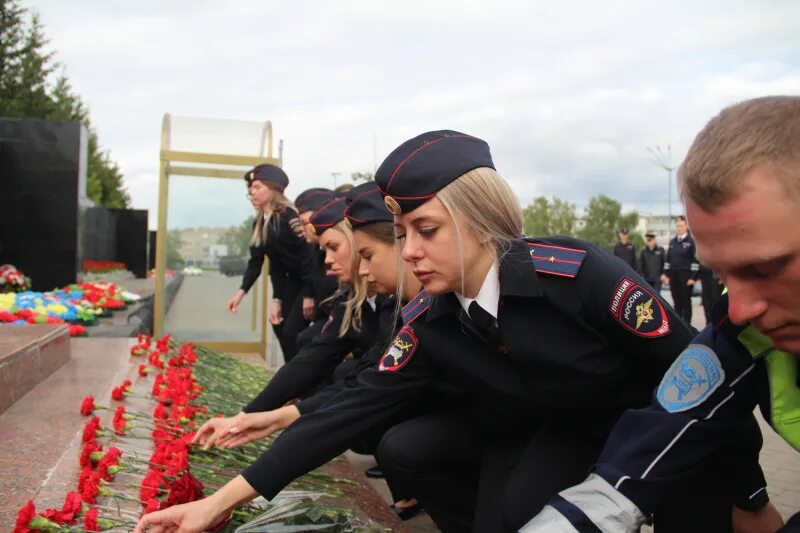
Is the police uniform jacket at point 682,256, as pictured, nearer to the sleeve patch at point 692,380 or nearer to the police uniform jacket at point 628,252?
the police uniform jacket at point 628,252

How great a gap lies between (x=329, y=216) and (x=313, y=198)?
110 cm

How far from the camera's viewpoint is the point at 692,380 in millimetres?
1453

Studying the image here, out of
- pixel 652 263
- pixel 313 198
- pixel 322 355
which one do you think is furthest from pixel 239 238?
pixel 652 263

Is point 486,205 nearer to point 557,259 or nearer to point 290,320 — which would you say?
point 557,259

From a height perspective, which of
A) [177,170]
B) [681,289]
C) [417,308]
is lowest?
[681,289]

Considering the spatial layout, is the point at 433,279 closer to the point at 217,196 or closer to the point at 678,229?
the point at 217,196

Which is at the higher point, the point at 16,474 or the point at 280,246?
the point at 280,246

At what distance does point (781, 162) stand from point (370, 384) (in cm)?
132

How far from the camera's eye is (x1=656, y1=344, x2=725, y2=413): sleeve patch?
1.43 meters

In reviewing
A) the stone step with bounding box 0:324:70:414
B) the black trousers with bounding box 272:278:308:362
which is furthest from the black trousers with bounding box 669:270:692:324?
the stone step with bounding box 0:324:70:414

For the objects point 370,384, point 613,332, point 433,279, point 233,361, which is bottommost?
point 233,361

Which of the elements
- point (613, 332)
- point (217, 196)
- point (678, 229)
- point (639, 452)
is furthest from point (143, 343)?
point (678, 229)

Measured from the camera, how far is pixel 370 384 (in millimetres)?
2143

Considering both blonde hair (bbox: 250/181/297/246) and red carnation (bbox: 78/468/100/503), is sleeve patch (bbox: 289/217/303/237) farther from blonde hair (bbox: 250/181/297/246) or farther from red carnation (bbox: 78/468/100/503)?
red carnation (bbox: 78/468/100/503)
